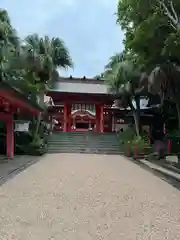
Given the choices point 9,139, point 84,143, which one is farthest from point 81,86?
point 9,139

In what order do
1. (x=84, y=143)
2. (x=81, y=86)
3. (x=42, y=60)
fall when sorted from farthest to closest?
(x=81, y=86) → (x=84, y=143) → (x=42, y=60)

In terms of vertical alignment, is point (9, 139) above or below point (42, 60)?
below

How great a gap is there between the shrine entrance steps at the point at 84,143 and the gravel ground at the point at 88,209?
13.9 metres

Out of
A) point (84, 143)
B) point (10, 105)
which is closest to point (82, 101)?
point (84, 143)

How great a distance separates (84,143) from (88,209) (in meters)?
20.5

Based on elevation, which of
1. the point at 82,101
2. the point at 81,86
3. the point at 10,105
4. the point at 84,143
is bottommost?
the point at 84,143

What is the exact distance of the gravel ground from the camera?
5117 mm

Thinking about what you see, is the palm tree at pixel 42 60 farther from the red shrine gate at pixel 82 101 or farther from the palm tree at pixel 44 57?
the red shrine gate at pixel 82 101

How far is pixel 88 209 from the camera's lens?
6.79 metres

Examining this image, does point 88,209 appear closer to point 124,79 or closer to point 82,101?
point 124,79

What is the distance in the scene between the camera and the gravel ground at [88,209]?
→ 16.8ft

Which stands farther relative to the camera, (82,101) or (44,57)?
(82,101)

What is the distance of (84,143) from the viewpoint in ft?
89.7

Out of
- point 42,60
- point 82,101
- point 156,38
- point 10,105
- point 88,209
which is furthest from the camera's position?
point 82,101
